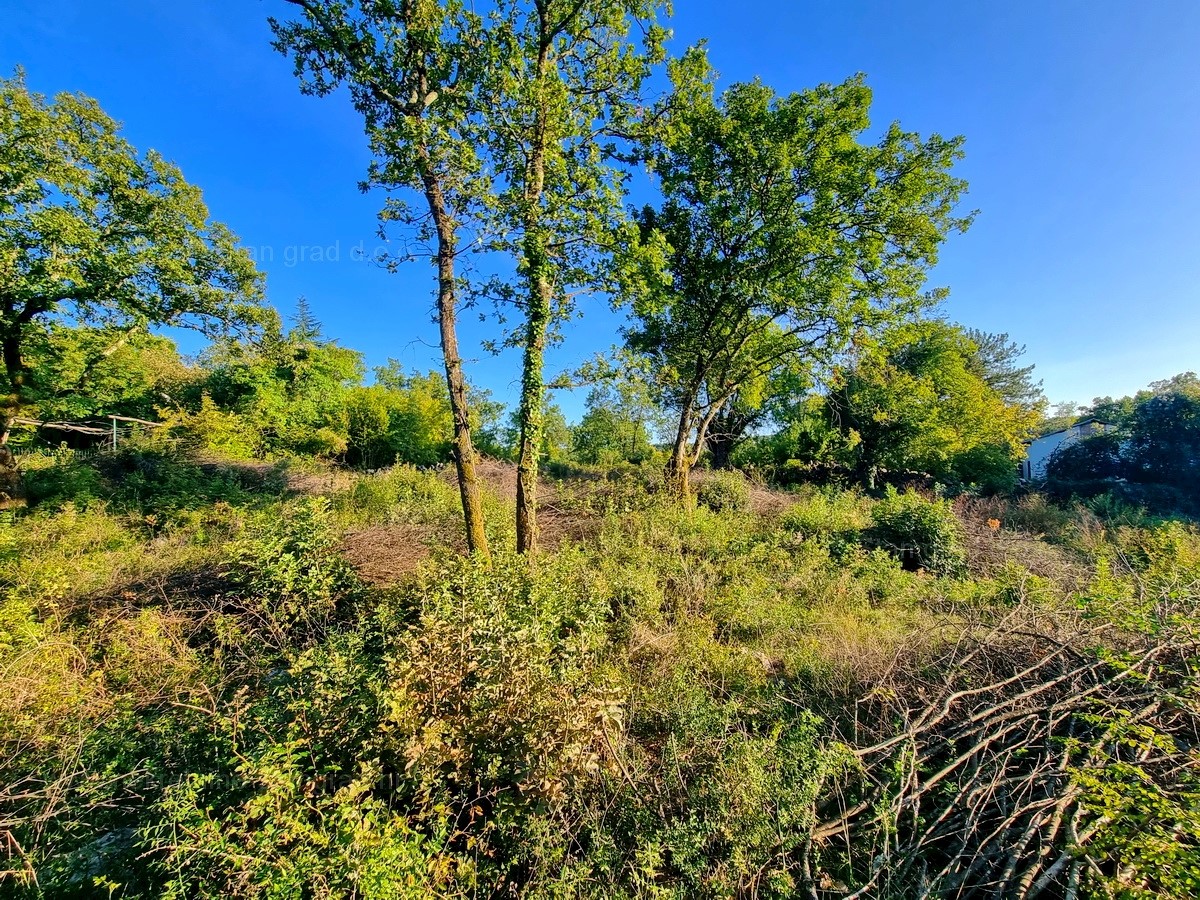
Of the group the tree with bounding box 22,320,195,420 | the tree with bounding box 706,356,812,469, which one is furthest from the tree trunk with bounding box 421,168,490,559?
the tree with bounding box 706,356,812,469

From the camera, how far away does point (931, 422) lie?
59.0 feet

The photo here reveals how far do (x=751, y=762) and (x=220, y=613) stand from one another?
5783 mm

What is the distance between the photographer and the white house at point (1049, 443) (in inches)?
989

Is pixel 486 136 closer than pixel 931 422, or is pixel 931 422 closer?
pixel 486 136

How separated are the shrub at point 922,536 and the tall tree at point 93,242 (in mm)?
15488

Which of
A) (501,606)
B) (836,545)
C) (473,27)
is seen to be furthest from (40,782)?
(836,545)

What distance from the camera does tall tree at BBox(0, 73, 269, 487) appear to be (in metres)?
8.12

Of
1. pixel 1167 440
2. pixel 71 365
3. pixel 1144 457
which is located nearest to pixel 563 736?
pixel 71 365

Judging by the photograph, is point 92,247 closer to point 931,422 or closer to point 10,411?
point 10,411

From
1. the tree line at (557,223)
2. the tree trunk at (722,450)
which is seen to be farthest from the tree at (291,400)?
the tree trunk at (722,450)

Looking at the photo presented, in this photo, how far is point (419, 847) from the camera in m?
2.68

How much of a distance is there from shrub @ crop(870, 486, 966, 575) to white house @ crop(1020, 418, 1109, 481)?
2145 cm

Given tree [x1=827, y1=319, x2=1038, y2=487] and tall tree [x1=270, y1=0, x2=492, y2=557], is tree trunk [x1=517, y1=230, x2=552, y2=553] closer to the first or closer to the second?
tall tree [x1=270, y1=0, x2=492, y2=557]

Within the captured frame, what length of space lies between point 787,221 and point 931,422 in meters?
12.2
